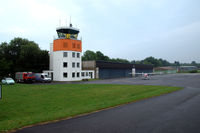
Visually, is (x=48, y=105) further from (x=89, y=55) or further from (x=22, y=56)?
(x=89, y=55)

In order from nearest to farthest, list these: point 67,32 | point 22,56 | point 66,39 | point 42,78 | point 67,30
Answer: point 42,78, point 67,30, point 66,39, point 67,32, point 22,56

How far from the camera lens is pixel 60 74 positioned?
1943 inches

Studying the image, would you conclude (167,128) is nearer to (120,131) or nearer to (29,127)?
(120,131)

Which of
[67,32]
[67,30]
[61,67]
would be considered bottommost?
[61,67]

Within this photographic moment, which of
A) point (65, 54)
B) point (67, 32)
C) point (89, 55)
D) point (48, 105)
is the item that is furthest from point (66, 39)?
point (89, 55)

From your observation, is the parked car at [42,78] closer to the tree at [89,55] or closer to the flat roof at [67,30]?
the flat roof at [67,30]

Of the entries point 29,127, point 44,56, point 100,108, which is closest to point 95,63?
point 44,56

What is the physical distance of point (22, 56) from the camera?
2127 inches

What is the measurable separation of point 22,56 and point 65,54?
1428 cm

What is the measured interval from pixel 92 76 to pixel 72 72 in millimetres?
10088

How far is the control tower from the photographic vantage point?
4966 centimetres

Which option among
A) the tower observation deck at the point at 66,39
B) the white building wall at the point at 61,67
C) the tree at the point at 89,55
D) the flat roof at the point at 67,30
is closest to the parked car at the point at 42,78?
the white building wall at the point at 61,67

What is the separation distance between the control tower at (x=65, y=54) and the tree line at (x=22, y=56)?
8.00 m

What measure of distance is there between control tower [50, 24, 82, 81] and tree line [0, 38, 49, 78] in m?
8.00
